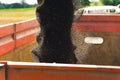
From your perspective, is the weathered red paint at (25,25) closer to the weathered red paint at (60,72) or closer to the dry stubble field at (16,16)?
the weathered red paint at (60,72)

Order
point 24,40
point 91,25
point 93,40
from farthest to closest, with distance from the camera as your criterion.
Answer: point 91,25 < point 93,40 < point 24,40

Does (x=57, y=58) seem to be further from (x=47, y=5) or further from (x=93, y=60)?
(x=93, y=60)

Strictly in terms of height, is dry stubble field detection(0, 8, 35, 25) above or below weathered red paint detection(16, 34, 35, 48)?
below

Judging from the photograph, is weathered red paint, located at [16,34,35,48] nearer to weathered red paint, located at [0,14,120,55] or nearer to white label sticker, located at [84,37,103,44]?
weathered red paint, located at [0,14,120,55]

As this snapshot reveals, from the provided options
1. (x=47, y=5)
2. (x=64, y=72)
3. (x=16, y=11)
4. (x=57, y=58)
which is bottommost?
(x=16, y=11)

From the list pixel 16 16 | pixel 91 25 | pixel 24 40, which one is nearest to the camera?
pixel 24 40

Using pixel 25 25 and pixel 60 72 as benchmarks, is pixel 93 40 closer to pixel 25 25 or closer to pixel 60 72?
pixel 25 25

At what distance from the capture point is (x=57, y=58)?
2.96 meters

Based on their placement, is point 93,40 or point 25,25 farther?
point 93,40

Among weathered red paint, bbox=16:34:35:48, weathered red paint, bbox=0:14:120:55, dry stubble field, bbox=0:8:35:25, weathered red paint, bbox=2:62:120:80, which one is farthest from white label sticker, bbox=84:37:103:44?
dry stubble field, bbox=0:8:35:25

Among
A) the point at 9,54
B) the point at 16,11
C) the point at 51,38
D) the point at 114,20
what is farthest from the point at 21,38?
the point at 16,11

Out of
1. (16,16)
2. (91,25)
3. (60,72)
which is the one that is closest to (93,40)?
(91,25)

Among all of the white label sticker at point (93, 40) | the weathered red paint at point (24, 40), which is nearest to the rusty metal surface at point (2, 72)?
the weathered red paint at point (24, 40)

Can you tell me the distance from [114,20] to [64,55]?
5.25ft
